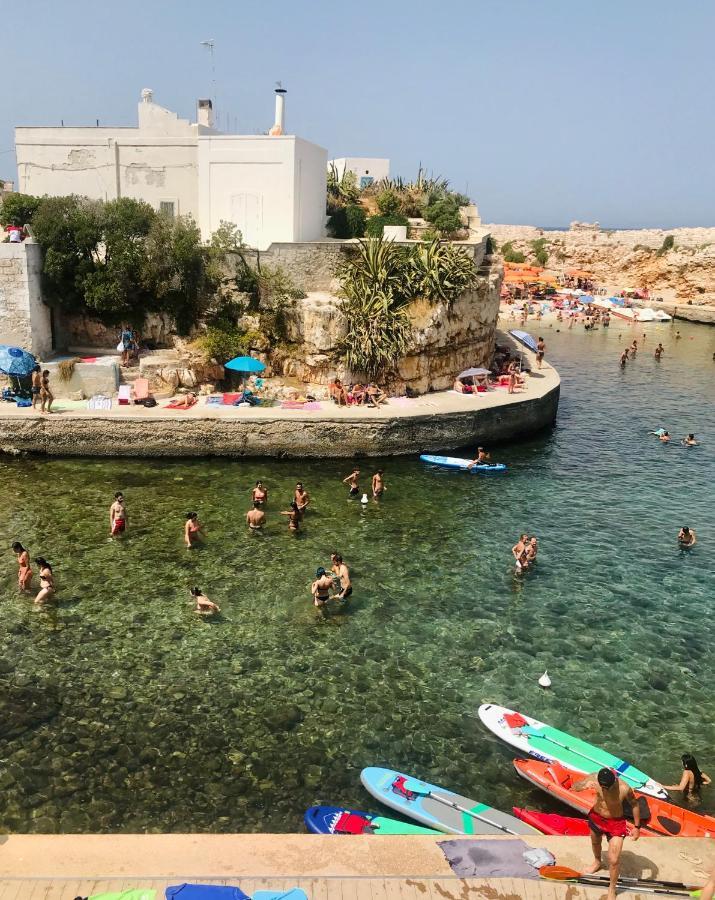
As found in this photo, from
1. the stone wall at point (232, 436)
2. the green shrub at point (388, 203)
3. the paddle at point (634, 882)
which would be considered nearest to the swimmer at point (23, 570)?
the stone wall at point (232, 436)

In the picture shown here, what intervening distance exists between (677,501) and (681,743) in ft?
35.8

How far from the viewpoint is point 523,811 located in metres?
8.74

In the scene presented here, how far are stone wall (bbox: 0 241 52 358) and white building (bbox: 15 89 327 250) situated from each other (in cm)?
610

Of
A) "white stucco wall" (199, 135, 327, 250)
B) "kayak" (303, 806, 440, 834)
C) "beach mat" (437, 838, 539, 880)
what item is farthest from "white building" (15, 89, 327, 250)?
"beach mat" (437, 838, 539, 880)

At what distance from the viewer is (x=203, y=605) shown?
13.0 metres

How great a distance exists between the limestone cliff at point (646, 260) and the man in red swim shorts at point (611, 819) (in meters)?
65.1

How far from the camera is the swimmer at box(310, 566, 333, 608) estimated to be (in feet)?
43.4

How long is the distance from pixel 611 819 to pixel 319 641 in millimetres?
6531

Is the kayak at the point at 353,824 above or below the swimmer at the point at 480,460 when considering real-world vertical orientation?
below

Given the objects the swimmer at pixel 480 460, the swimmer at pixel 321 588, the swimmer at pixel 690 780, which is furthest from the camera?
the swimmer at pixel 480 460

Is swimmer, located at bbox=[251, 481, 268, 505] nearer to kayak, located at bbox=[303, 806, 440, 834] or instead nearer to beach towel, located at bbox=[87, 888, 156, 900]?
kayak, located at bbox=[303, 806, 440, 834]

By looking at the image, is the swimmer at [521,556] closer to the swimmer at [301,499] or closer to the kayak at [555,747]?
the kayak at [555,747]

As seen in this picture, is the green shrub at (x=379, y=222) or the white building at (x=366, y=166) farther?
the white building at (x=366, y=166)

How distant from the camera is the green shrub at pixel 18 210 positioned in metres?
24.7
